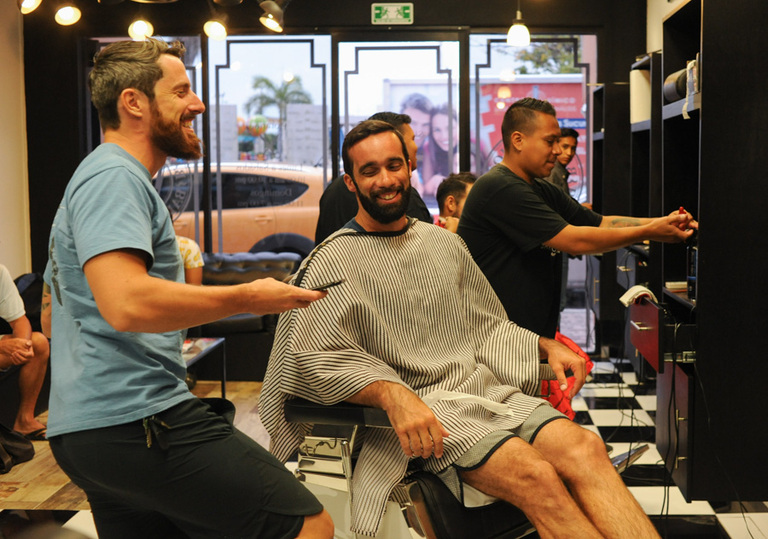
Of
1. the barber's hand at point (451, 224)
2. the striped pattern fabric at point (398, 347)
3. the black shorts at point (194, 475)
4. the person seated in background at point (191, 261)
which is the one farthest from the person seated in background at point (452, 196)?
the black shorts at point (194, 475)

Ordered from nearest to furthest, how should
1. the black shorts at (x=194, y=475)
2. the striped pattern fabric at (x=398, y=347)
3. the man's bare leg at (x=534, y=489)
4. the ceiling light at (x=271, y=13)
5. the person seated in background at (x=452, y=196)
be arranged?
1. the black shorts at (x=194, y=475)
2. the man's bare leg at (x=534, y=489)
3. the striped pattern fabric at (x=398, y=347)
4. the person seated in background at (x=452, y=196)
5. the ceiling light at (x=271, y=13)

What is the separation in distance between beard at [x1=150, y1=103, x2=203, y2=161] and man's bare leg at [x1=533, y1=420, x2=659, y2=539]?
1.13 metres

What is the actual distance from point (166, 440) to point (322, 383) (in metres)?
0.66

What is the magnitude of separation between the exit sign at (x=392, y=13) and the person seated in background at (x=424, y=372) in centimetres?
358

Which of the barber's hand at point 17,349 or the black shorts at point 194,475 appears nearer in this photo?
the black shorts at point 194,475

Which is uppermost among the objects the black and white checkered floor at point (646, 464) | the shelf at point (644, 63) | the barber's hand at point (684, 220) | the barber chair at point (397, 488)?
the shelf at point (644, 63)

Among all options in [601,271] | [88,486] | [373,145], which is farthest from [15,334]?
[601,271]

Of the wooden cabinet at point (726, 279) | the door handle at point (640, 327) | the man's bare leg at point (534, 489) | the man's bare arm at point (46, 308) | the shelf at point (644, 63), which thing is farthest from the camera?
the shelf at point (644, 63)

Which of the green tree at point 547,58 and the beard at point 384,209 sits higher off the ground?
the green tree at point 547,58

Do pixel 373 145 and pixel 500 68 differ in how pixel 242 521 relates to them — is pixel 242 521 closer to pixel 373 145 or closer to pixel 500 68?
pixel 373 145

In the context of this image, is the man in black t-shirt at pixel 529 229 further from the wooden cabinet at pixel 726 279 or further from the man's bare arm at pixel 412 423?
the man's bare arm at pixel 412 423

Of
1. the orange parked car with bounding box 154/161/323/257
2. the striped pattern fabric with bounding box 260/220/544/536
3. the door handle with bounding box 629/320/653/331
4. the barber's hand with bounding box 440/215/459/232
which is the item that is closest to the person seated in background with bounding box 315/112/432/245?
the barber's hand with bounding box 440/215/459/232

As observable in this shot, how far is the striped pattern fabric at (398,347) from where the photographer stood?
1988 millimetres

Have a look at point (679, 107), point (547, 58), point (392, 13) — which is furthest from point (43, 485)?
point (547, 58)
